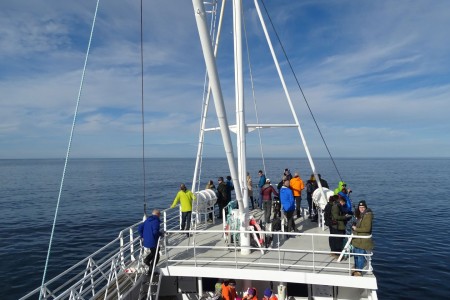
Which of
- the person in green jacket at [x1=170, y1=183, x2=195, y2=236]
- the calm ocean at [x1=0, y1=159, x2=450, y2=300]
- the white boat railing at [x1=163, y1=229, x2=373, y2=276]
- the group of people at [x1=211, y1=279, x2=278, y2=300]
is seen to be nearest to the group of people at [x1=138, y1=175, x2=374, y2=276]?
the person in green jacket at [x1=170, y1=183, x2=195, y2=236]

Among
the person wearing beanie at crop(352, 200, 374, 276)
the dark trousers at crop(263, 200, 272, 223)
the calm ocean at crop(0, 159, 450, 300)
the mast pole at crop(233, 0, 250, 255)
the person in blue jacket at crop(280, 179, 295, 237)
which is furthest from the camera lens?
the calm ocean at crop(0, 159, 450, 300)

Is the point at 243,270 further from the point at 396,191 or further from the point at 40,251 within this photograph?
the point at 396,191

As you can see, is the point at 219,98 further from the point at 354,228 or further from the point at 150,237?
the point at 354,228

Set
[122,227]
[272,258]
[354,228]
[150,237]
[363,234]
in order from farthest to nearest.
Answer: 1. [122,227]
2. [272,258]
3. [150,237]
4. [354,228]
5. [363,234]

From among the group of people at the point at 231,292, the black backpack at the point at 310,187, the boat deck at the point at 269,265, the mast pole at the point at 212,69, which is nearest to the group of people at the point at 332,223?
the boat deck at the point at 269,265

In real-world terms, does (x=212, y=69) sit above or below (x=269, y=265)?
above

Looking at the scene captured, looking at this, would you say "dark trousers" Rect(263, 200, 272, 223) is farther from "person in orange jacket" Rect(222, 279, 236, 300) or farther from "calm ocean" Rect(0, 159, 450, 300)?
"calm ocean" Rect(0, 159, 450, 300)

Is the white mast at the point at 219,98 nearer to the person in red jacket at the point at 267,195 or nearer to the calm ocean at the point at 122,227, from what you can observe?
the person in red jacket at the point at 267,195

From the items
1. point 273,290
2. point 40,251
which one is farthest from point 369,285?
point 40,251

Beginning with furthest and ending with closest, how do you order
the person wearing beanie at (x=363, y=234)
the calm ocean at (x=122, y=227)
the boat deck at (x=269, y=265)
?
the calm ocean at (x=122, y=227) < the person wearing beanie at (x=363, y=234) < the boat deck at (x=269, y=265)

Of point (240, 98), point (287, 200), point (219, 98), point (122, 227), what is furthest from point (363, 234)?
point (122, 227)

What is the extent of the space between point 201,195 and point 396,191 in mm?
48495

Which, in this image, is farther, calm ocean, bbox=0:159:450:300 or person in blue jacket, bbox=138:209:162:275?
calm ocean, bbox=0:159:450:300

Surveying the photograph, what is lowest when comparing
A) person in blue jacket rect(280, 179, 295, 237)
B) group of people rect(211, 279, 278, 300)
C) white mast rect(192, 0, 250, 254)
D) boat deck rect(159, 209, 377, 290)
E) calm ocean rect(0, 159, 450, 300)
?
calm ocean rect(0, 159, 450, 300)
